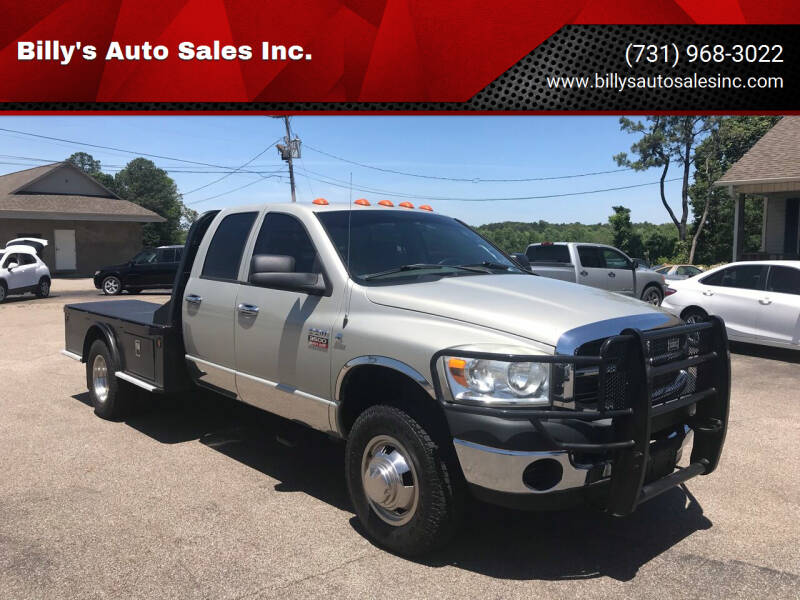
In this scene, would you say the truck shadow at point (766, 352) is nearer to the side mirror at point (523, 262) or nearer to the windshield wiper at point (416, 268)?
the side mirror at point (523, 262)

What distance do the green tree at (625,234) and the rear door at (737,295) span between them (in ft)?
138

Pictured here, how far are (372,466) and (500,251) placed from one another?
2.18 metres

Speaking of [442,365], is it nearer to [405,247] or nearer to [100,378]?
[405,247]

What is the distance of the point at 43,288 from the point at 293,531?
2120cm

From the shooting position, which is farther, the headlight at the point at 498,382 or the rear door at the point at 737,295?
the rear door at the point at 737,295

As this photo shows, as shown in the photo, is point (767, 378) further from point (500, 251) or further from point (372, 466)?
point (372, 466)

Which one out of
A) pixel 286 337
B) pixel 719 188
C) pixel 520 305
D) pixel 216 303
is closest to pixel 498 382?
pixel 520 305

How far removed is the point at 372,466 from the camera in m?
3.77

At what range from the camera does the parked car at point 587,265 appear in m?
15.2

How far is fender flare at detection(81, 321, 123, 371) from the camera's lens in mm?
6234

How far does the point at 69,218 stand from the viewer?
34.6m

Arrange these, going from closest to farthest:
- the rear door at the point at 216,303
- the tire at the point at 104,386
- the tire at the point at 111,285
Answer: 1. the rear door at the point at 216,303
2. the tire at the point at 104,386
3. the tire at the point at 111,285

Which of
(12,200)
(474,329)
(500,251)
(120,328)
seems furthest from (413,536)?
(12,200)

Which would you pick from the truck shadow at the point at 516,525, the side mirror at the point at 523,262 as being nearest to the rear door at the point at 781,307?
the side mirror at the point at 523,262
